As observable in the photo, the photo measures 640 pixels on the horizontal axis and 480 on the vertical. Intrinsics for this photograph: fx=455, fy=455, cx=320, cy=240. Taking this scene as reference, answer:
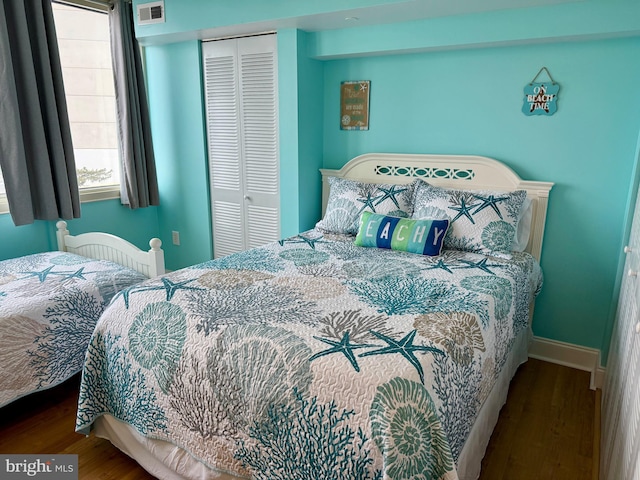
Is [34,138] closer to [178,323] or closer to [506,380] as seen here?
[178,323]

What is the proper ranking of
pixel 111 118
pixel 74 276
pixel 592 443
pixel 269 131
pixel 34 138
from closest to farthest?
1. pixel 592 443
2. pixel 74 276
3. pixel 34 138
4. pixel 269 131
5. pixel 111 118

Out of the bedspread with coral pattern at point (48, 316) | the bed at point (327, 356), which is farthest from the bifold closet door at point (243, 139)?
the bedspread with coral pattern at point (48, 316)

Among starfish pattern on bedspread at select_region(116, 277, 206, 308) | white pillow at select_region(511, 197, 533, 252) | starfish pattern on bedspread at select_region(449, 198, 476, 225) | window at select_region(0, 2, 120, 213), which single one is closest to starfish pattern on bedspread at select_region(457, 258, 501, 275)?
starfish pattern on bedspread at select_region(449, 198, 476, 225)

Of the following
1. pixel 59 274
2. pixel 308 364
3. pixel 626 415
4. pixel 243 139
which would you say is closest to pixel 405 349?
pixel 308 364

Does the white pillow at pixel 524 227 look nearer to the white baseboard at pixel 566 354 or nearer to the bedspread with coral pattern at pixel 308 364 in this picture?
the bedspread with coral pattern at pixel 308 364

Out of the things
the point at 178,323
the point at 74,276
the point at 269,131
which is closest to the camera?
the point at 178,323

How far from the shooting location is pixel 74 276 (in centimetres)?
246

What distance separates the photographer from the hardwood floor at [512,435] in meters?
1.88

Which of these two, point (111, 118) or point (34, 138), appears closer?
point (34, 138)

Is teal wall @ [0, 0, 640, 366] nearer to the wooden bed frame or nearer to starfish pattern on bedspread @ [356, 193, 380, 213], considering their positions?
the wooden bed frame

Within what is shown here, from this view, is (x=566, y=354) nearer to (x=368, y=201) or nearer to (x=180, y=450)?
(x=368, y=201)

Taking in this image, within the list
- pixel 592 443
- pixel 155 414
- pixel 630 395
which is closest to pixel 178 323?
pixel 155 414

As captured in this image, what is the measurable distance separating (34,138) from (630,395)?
3.27 metres

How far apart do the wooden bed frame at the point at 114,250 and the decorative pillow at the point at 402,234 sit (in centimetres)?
112
